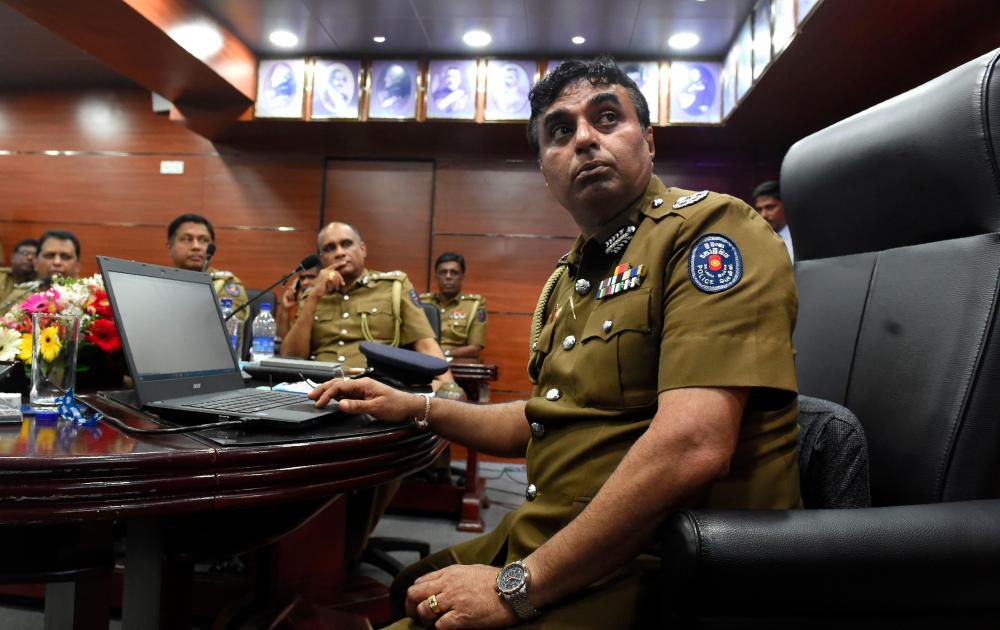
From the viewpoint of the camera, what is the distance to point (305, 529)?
1.47 meters

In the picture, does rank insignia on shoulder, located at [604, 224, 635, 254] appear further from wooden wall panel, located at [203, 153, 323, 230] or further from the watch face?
wooden wall panel, located at [203, 153, 323, 230]

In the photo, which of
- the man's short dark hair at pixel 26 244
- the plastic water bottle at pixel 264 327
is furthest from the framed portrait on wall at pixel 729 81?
the man's short dark hair at pixel 26 244

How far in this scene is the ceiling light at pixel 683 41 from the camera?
4.01 meters

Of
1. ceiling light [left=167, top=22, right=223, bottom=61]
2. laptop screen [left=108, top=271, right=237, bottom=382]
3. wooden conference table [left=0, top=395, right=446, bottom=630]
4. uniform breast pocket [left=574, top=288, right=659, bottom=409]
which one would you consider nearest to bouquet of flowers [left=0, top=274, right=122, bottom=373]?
laptop screen [left=108, top=271, right=237, bottom=382]

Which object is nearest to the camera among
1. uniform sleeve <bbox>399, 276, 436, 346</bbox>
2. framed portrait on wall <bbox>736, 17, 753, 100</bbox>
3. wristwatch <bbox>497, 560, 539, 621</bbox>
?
wristwatch <bbox>497, 560, 539, 621</bbox>

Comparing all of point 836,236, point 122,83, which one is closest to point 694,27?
point 836,236

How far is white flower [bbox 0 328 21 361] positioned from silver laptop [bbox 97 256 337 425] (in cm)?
26

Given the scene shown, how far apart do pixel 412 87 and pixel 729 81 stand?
2.24m

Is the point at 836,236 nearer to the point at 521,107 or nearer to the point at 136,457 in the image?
the point at 136,457

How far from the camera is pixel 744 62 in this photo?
3.78 metres

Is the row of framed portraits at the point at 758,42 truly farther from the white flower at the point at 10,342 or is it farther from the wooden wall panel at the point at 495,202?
the white flower at the point at 10,342

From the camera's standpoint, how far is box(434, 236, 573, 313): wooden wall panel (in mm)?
5137

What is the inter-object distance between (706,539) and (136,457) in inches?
24.5

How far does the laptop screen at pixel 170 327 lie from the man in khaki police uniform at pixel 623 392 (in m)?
0.29
